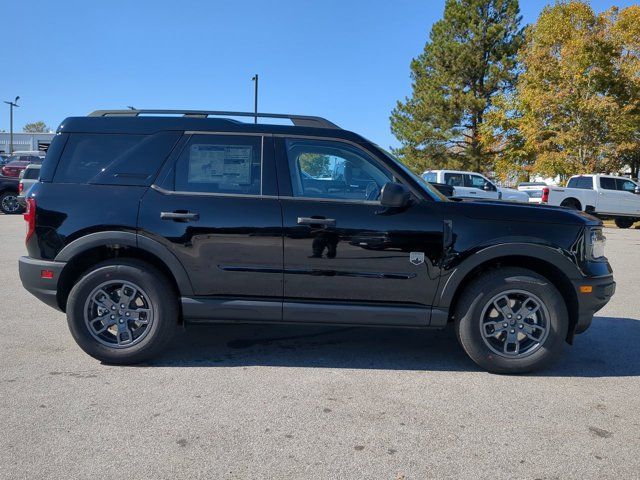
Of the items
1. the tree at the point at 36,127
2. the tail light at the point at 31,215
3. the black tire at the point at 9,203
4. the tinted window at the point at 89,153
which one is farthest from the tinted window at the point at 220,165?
the tree at the point at 36,127

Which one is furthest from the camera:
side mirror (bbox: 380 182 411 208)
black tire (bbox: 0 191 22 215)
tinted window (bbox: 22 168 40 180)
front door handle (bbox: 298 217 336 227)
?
black tire (bbox: 0 191 22 215)

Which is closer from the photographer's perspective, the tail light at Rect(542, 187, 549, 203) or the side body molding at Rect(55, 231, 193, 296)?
the side body molding at Rect(55, 231, 193, 296)

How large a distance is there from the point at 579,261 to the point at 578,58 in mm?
21276

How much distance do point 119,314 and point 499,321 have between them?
303 centimetres

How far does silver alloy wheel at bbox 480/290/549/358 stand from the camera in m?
4.10

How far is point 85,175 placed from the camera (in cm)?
416

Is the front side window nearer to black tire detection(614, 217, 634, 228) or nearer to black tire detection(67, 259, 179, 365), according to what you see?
black tire detection(67, 259, 179, 365)

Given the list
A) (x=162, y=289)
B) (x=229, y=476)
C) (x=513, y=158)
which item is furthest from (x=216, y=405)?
(x=513, y=158)

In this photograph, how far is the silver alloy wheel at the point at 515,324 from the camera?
4098 mm

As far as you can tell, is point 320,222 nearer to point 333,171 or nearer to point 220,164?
point 333,171

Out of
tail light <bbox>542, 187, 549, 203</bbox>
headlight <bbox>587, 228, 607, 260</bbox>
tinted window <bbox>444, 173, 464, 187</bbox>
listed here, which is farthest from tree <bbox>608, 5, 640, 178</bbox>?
headlight <bbox>587, 228, 607, 260</bbox>

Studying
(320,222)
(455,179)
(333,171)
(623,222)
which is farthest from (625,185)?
(320,222)

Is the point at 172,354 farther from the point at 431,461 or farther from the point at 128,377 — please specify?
the point at 431,461

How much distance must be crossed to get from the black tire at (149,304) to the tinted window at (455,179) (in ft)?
63.8
